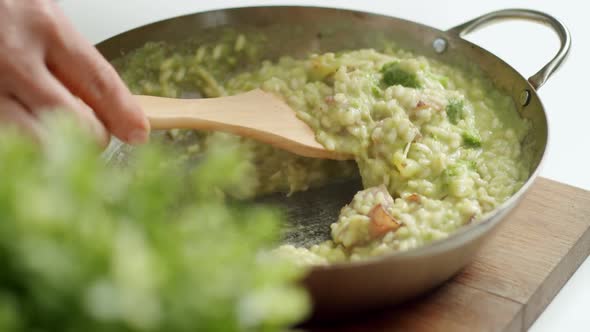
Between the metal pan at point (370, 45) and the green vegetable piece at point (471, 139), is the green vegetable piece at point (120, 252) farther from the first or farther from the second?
the green vegetable piece at point (471, 139)

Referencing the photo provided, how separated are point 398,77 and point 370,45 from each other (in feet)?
0.97

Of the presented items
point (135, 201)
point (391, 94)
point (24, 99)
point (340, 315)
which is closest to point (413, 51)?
point (391, 94)

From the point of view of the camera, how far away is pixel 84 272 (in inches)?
26.5

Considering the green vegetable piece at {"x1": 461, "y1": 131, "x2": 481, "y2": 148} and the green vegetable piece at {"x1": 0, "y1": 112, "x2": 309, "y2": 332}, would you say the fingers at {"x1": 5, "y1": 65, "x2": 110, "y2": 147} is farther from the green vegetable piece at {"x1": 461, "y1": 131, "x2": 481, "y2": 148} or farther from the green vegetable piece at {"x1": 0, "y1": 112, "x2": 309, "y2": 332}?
the green vegetable piece at {"x1": 461, "y1": 131, "x2": 481, "y2": 148}

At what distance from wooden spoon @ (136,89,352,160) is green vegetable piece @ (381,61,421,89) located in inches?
7.8

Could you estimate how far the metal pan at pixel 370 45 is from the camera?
1.29m

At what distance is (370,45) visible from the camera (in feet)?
7.12

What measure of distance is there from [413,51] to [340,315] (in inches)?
35.7

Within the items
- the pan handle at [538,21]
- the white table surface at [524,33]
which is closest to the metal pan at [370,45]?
the pan handle at [538,21]

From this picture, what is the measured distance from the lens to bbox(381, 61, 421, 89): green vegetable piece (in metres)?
1.88

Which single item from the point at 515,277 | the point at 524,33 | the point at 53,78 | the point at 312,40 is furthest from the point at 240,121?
the point at 524,33

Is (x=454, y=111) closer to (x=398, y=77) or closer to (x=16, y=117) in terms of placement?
(x=398, y=77)

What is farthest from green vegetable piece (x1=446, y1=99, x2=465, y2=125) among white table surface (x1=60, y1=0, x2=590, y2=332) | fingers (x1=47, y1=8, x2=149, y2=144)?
fingers (x1=47, y1=8, x2=149, y2=144)

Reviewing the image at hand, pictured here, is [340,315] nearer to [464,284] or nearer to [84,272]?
[464,284]
